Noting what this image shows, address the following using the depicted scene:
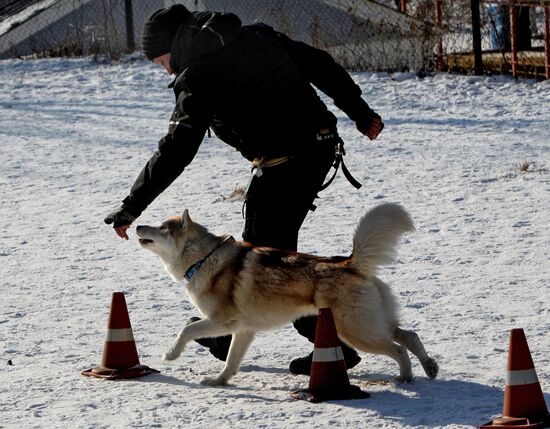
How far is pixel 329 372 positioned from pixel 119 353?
1210 millimetres

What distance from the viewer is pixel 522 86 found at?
14016mm

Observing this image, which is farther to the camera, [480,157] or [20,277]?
[480,157]

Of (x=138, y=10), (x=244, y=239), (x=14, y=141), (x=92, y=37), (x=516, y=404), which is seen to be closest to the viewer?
(x=516, y=404)

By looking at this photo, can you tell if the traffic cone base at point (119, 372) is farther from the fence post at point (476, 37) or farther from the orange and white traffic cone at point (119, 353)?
the fence post at point (476, 37)

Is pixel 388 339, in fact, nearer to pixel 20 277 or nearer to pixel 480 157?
pixel 20 277

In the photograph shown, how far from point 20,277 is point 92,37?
9.88m

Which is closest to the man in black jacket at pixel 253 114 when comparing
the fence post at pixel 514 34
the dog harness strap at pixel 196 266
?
the dog harness strap at pixel 196 266

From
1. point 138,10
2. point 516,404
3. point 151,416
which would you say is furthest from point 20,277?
point 138,10

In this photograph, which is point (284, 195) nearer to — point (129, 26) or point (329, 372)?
point (329, 372)

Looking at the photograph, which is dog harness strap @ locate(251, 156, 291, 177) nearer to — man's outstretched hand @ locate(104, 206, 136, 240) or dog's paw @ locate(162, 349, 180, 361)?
man's outstretched hand @ locate(104, 206, 136, 240)

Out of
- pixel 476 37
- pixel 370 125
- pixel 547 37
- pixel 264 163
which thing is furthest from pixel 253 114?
pixel 476 37

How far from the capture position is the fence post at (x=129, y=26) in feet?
57.9

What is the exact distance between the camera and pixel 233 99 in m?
5.43

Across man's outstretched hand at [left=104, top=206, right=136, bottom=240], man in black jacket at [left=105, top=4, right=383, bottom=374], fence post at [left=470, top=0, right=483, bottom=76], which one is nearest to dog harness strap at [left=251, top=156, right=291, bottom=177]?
man in black jacket at [left=105, top=4, right=383, bottom=374]
